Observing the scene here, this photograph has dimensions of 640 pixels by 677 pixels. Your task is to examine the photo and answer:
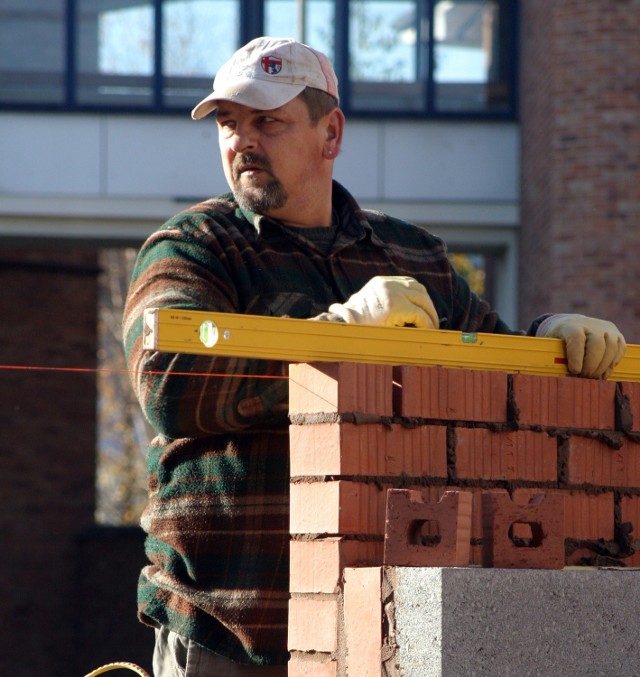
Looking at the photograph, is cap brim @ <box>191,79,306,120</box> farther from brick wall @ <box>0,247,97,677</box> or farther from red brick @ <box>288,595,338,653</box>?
brick wall @ <box>0,247,97,677</box>

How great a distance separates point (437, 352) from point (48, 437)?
1241cm

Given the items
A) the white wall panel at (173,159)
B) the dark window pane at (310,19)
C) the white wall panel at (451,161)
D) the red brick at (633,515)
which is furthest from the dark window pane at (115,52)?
the red brick at (633,515)

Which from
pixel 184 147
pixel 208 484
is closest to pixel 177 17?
pixel 184 147

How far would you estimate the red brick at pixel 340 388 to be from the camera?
89.0 inches

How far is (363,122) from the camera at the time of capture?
474 inches

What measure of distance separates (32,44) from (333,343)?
1078cm

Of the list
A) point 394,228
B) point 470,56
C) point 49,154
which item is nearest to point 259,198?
point 394,228

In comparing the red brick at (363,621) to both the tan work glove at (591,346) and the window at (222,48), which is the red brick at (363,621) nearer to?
the tan work glove at (591,346)

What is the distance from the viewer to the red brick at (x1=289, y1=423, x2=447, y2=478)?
7.45 feet

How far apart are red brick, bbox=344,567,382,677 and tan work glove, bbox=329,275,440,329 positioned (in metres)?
0.42

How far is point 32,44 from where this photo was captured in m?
12.5

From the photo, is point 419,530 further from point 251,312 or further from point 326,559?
point 251,312

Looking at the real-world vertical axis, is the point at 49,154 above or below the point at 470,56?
below

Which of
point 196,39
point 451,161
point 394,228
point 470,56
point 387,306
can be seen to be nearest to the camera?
point 387,306
